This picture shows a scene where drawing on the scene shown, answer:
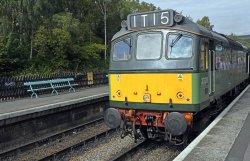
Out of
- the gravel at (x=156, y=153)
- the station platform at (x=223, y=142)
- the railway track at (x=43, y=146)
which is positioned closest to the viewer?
the station platform at (x=223, y=142)

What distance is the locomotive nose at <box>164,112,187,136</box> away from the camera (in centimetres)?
811

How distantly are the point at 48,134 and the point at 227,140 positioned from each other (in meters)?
6.98

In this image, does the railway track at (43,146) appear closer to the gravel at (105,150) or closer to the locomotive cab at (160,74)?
the gravel at (105,150)

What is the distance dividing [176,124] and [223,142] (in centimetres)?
110

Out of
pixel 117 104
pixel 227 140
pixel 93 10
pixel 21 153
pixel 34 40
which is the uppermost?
pixel 93 10

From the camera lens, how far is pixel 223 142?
7.70 metres

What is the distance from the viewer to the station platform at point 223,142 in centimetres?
672

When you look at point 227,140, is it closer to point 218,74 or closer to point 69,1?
point 218,74

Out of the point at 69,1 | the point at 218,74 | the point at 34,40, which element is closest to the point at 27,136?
the point at 218,74

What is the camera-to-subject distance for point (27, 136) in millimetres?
11891

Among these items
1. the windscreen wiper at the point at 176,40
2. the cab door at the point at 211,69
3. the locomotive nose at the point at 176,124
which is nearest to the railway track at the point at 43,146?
the locomotive nose at the point at 176,124

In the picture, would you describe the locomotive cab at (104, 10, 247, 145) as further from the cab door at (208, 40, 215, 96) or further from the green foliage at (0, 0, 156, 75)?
the green foliage at (0, 0, 156, 75)

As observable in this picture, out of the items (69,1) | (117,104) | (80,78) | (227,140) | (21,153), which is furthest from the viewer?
(69,1)

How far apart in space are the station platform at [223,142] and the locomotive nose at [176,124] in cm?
41
